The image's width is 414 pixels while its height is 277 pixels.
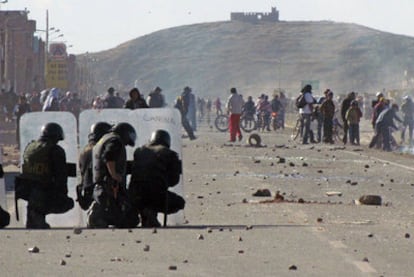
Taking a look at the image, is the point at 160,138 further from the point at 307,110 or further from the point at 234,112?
the point at 234,112

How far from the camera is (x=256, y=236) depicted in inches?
663

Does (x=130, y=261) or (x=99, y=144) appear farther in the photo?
(x=99, y=144)

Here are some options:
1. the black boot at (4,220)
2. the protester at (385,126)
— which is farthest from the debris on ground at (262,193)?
the protester at (385,126)

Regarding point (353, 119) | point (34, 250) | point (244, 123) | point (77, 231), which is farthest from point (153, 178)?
point (244, 123)

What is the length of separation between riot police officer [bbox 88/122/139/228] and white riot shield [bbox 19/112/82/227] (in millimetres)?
866

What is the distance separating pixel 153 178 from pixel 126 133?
0.59 meters

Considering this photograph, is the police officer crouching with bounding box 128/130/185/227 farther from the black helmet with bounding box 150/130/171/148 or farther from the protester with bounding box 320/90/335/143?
the protester with bounding box 320/90/335/143

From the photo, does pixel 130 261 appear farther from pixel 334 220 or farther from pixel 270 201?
pixel 270 201

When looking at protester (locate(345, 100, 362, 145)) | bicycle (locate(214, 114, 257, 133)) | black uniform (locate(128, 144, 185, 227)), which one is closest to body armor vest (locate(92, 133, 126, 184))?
black uniform (locate(128, 144, 185, 227))

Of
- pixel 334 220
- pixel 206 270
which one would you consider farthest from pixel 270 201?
pixel 206 270

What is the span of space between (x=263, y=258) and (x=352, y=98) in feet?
124

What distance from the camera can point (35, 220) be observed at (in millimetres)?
18797

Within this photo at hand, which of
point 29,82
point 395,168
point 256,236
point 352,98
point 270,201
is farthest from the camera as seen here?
point 29,82

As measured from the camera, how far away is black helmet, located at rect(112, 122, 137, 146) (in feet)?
60.2
